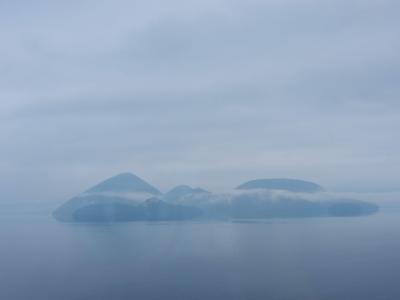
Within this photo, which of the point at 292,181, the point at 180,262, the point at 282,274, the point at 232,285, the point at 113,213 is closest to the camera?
the point at 232,285

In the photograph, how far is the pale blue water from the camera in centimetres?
2209

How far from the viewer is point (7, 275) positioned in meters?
27.8

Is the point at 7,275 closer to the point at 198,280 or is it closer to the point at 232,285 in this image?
the point at 198,280

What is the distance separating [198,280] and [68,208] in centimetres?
7459

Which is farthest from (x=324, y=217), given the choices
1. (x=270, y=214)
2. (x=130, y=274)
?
(x=130, y=274)

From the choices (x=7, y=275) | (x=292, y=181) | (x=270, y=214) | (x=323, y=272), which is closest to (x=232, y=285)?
(x=323, y=272)

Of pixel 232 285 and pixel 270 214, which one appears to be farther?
pixel 270 214

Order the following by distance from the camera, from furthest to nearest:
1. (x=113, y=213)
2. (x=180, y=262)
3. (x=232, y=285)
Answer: (x=113, y=213) → (x=180, y=262) → (x=232, y=285)

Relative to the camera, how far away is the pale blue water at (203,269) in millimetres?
22094

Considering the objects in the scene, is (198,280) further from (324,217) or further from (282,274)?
(324,217)

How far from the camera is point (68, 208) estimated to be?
93938 millimetres

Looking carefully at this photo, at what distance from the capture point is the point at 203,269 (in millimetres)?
28625

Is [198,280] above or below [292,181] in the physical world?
below

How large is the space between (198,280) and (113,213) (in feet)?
194
